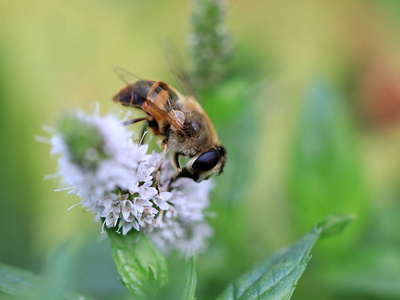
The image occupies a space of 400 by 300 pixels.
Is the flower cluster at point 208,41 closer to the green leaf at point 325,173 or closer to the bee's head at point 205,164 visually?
the green leaf at point 325,173

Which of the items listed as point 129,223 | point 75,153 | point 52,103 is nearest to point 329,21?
point 52,103

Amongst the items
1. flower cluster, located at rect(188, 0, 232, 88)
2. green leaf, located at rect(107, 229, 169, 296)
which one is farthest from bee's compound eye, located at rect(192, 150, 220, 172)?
flower cluster, located at rect(188, 0, 232, 88)

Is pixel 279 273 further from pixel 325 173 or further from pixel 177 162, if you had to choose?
pixel 325 173

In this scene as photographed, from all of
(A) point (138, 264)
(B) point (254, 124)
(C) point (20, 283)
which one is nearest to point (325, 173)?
(B) point (254, 124)

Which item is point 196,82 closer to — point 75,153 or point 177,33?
point 75,153

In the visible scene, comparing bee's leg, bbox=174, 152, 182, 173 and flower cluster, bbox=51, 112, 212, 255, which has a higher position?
bee's leg, bbox=174, 152, 182, 173

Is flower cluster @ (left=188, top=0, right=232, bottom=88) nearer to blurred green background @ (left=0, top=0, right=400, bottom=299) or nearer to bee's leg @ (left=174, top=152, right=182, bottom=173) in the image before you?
blurred green background @ (left=0, top=0, right=400, bottom=299)
